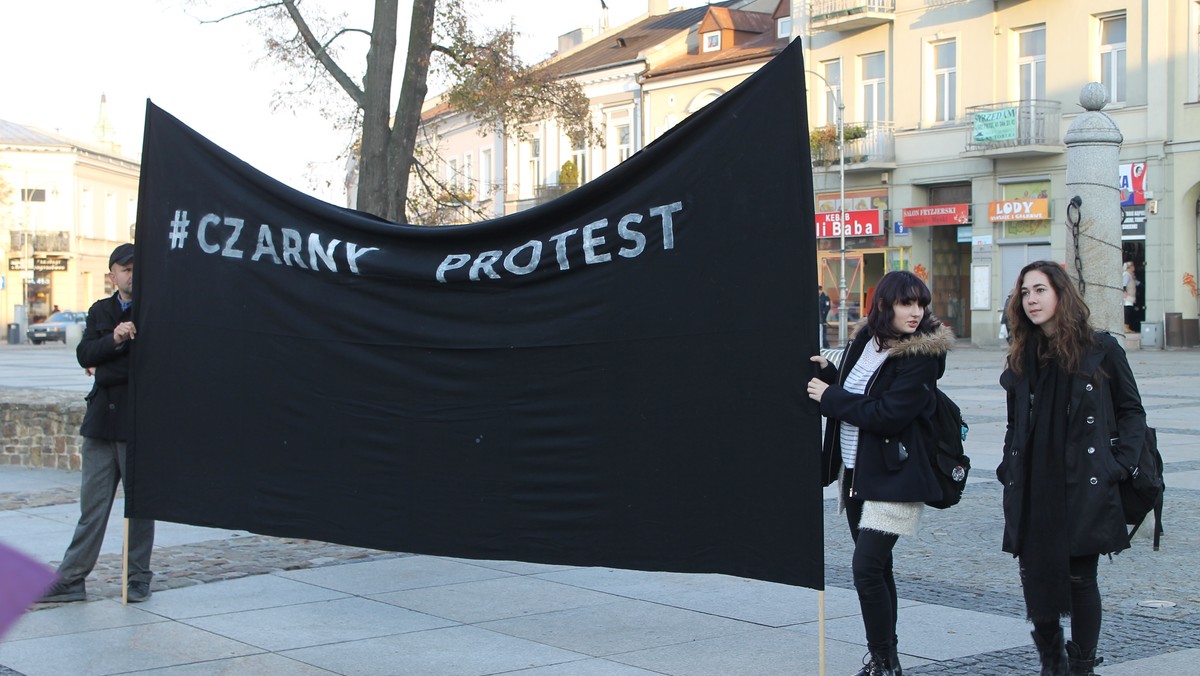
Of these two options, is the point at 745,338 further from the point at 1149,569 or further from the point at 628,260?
the point at 1149,569

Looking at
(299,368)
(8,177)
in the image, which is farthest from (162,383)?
(8,177)

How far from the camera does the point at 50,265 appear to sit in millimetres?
69938

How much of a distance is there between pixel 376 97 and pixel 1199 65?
26694mm

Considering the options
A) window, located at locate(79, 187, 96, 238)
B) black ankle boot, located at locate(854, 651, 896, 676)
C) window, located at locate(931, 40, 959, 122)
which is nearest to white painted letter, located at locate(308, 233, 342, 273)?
black ankle boot, located at locate(854, 651, 896, 676)

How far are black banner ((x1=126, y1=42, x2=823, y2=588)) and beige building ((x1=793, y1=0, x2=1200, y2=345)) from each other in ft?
93.3

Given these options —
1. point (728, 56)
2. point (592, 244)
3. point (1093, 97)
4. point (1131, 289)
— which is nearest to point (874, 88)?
point (728, 56)

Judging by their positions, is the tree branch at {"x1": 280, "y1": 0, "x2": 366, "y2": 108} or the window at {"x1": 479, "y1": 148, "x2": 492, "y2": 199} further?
the window at {"x1": 479, "y1": 148, "x2": 492, "y2": 199}

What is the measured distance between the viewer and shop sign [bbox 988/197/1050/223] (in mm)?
34750

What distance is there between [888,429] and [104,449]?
14.8 ft

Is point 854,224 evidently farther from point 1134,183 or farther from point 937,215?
point 1134,183

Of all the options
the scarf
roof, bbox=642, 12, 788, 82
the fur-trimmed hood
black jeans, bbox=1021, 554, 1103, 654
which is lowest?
black jeans, bbox=1021, 554, 1103, 654

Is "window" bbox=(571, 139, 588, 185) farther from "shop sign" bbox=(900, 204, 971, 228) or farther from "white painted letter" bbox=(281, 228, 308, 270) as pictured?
"white painted letter" bbox=(281, 228, 308, 270)

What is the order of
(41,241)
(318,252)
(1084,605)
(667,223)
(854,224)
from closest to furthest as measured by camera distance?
(1084,605), (667,223), (318,252), (854,224), (41,241)

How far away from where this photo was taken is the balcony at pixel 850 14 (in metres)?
39.4
